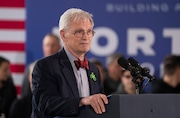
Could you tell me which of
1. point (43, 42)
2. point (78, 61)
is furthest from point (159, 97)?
point (43, 42)

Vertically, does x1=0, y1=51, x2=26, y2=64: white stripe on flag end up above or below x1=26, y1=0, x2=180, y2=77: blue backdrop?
below

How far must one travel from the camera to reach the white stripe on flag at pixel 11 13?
22.5 ft

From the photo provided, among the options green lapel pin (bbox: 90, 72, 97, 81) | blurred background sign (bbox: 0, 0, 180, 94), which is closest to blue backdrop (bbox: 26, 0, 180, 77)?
blurred background sign (bbox: 0, 0, 180, 94)

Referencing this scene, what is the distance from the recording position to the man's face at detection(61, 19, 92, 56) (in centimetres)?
309

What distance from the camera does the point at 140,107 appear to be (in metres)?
2.79

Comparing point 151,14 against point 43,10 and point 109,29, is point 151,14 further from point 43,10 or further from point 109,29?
point 43,10

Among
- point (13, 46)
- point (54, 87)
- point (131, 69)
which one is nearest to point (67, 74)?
point (54, 87)

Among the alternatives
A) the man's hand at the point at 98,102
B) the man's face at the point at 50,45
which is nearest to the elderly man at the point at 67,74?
the man's hand at the point at 98,102

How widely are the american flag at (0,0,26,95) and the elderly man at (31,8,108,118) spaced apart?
11.8 ft

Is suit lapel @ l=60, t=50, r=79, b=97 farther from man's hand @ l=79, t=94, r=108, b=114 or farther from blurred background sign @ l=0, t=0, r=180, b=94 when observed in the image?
blurred background sign @ l=0, t=0, r=180, b=94

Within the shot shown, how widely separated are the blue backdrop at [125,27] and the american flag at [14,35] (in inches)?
4.5

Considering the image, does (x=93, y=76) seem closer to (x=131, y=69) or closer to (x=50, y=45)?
(x=131, y=69)

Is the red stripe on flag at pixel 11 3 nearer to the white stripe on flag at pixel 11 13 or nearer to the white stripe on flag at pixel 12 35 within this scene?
the white stripe on flag at pixel 11 13

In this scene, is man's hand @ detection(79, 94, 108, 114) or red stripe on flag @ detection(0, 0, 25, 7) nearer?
man's hand @ detection(79, 94, 108, 114)
